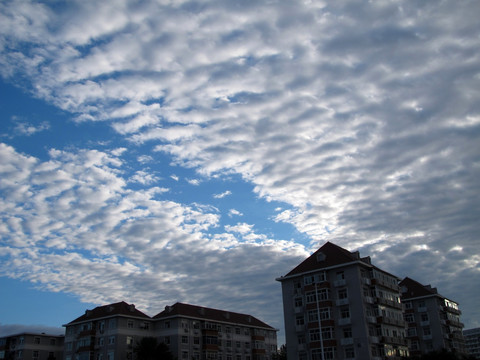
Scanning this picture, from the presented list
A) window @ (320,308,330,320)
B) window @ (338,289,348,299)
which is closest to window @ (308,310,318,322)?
window @ (320,308,330,320)

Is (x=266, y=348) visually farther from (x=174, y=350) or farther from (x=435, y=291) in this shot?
(x=435, y=291)

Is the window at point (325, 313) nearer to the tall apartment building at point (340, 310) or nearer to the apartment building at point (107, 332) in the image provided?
the tall apartment building at point (340, 310)

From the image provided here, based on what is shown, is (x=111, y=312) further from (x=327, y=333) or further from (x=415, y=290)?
(x=415, y=290)

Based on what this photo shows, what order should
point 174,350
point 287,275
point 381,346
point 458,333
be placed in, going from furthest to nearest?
point 458,333, point 174,350, point 287,275, point 381,346

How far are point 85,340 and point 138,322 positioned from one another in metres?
9.43

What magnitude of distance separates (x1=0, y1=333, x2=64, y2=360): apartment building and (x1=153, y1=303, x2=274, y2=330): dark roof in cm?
2627

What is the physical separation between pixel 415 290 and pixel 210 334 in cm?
4169

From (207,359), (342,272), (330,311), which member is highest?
(342,272)

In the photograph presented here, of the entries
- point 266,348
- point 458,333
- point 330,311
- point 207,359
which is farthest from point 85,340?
point 458,333

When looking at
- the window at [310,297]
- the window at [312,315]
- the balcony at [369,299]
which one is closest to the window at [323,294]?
the window at [310,297]

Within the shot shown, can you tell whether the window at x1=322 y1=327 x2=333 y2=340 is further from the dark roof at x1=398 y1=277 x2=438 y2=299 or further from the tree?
the dark roof at x1=398 y1=277 x2=438 y2=299

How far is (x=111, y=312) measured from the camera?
259 ft

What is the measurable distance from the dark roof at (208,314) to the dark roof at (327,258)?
23693 millimetres

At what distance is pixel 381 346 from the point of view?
61.6 m
